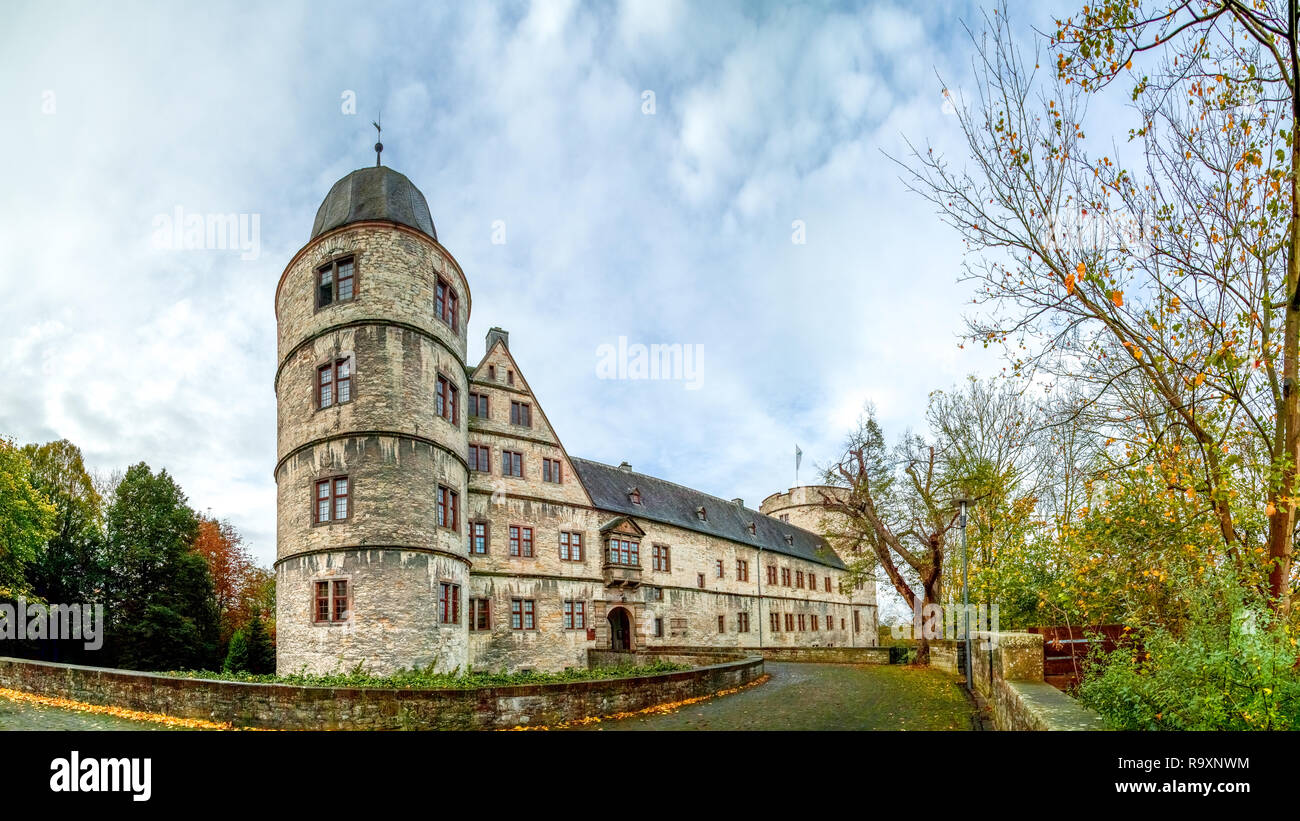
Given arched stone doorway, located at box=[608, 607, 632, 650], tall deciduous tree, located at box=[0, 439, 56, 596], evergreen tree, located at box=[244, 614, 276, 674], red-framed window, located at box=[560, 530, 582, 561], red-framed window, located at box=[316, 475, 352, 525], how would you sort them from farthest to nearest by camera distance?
1. evergreen tree, located at box=[244, 614, 276, 674]
2. arched stone doorway, located at box=[608, 607, 632, 650]
3. tall deciduous tree, located at box=[0, 439, 56, 596]
4. red-framed window, located at box=[560, 530, 582, 561]
5. red-framed window, located at box=[316, 475, 352, 525]

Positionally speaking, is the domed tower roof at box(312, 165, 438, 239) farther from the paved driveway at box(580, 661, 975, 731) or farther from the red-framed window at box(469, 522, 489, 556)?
the paved driveway at box(580, 661, 975, 731)

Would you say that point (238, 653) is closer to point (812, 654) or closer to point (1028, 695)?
point (812, 654)

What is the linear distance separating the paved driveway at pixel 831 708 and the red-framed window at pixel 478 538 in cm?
1174

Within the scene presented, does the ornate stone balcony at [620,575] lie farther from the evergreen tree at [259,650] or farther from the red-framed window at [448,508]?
the evergreen tree at [259,650]

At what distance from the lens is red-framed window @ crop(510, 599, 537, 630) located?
28953 millimetres

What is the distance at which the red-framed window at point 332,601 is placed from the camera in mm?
20672

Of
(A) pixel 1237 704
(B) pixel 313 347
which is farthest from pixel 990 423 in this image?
(A) pixel 1237 704

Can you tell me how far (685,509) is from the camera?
42.7 m

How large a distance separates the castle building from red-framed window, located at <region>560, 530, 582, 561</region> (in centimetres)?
8

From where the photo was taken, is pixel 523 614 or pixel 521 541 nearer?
pixel 523 614

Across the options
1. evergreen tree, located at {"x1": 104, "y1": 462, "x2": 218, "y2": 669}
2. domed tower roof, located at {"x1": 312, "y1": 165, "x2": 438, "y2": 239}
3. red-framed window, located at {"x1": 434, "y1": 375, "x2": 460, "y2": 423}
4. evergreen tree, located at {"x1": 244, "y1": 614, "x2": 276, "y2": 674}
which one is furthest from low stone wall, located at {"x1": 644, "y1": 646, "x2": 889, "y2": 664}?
evergreen tree, located at {"x1": 104, "y1": 462, "x2": 218, "y2": 669}

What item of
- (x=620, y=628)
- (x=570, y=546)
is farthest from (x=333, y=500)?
(x=620, y=628)

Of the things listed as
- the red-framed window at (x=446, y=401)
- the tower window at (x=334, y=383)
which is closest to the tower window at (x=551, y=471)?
the red-framed window at (x=446, y=401)

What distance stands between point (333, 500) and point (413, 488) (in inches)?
85.5
